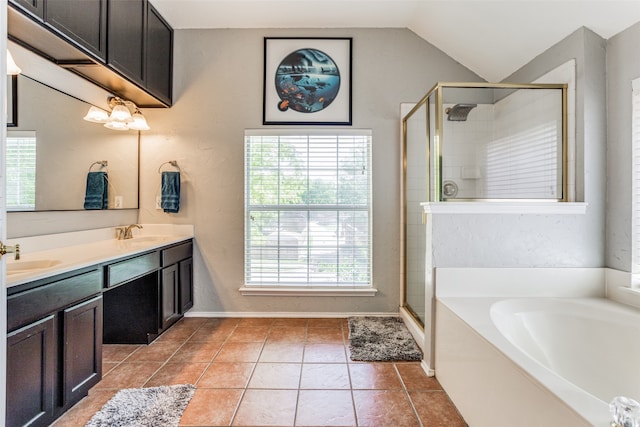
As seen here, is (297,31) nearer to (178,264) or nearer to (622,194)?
(178,264)

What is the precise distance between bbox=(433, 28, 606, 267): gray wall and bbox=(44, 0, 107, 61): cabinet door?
2378mm

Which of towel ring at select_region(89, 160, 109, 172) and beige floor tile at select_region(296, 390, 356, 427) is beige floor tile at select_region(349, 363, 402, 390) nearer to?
beige floor tile at select_region(296, 390, 356, 427)

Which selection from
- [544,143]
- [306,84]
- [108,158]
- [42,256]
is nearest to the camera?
[42,256]

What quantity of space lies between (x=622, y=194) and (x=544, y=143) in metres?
0.54

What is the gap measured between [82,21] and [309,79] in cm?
174

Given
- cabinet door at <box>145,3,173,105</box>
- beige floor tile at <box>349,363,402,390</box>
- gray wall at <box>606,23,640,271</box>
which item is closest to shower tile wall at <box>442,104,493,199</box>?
gray wall at <box>606,23,640,271</box>

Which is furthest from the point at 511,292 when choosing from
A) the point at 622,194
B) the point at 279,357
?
the point at 279,357

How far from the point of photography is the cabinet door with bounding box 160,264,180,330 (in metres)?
2.65

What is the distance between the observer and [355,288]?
10.3ft

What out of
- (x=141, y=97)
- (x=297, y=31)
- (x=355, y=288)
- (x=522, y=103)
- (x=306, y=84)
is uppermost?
(x=297, y=31)

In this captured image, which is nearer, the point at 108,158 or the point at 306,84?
the point at 108,158

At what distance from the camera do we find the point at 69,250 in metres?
2.25

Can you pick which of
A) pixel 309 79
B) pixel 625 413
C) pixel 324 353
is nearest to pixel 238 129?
pixel 309 79

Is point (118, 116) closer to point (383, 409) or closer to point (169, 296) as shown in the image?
point (169, 296)
